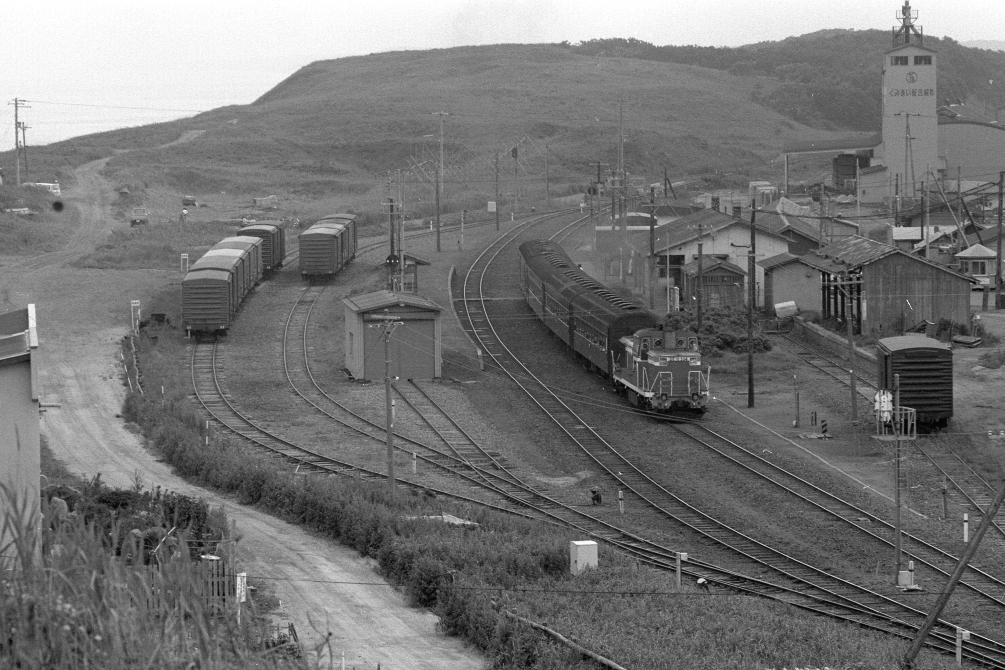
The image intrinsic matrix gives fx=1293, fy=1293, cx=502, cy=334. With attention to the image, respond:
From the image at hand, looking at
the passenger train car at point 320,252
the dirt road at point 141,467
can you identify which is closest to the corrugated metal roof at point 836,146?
the passenger train car at point 320,252

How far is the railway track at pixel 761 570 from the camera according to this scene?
19391 millimetres

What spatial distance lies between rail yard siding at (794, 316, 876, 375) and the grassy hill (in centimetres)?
4821

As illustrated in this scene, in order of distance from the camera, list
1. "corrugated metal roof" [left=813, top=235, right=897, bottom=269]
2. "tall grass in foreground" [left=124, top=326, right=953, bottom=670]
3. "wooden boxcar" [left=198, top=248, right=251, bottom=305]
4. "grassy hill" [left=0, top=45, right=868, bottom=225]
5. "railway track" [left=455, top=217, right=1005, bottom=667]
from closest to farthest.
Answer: "tall grass in foreground" [left=124, top=326, right=953, bottom=670] → "railway track" [left=455, top=217, right=1005, bottom=667] → "corrugated metal roof" [left=813, top=235, right=897, bottom=269] → "wooden boxcar" [left=198, top=248, right=251, bottom=305] → "grassy hill" [left=0, top=45, right=868, bottom=225]

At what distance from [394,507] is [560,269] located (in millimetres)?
25296

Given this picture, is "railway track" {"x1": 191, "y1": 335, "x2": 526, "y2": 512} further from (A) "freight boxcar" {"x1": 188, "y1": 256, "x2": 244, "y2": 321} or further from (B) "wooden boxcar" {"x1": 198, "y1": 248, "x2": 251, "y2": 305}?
(B) "wooden boxcar" {"x1": 198, "y1": 248, "x2": 251, "y2": 305}

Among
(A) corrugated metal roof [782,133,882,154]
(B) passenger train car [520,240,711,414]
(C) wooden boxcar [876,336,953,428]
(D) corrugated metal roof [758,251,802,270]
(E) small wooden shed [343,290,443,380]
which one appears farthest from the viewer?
(A) corrugated metal roof [782,133,882,154]

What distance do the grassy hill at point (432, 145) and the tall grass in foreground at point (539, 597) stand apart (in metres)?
69.2

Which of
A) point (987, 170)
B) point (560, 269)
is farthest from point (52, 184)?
point (987, 170)

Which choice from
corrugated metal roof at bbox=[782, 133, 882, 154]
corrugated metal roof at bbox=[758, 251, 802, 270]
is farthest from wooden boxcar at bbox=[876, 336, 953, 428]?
corrugated metal roof at bbox=[782, 133, 882, 154]

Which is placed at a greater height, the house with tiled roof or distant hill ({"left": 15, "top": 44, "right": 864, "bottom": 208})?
distant hill ({"left": 15, "top": 44, "right": 864, "bottom": 208})

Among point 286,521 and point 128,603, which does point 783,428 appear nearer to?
point 286,521

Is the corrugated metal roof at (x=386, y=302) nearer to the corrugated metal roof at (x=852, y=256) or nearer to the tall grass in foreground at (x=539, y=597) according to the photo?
the tall grass in foreground at (x=539, y=597)

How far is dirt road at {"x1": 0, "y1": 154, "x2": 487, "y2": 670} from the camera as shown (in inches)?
752

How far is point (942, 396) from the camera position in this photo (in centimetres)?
3369
